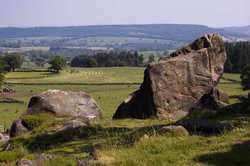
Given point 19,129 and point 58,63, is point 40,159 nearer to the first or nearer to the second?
point 19,129

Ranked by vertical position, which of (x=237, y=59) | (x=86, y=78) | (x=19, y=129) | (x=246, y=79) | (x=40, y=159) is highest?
(x=40, y=159)

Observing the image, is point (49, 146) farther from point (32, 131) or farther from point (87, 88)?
point (87, 88)

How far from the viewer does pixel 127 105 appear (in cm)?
3084

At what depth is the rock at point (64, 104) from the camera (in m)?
29.3

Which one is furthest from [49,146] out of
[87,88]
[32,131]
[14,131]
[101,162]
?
[87,88]

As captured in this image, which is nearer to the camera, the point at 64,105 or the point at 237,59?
the point at 64,105

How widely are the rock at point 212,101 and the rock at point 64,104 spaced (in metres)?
7.98

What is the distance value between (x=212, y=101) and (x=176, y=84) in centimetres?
283

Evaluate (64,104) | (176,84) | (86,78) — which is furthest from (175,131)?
(86,78)

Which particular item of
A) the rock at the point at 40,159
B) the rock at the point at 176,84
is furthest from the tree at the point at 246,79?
the rock at the point at 40,159

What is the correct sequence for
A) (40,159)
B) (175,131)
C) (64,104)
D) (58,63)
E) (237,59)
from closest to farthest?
(40,159) < (175,131) < (64,104) < (58,63) < (237,59)

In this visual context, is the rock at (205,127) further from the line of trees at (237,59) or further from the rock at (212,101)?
the line of trees at (237,59)

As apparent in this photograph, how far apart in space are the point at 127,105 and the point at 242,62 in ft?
443

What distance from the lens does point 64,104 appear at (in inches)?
1181
